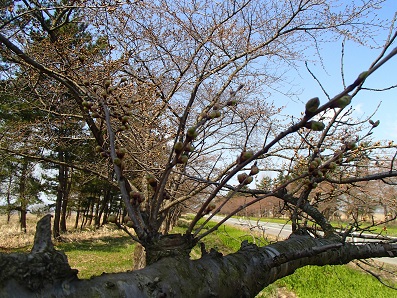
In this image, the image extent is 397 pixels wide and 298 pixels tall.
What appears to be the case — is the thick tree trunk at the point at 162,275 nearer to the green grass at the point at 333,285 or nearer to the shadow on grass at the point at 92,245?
the green grass at the point at 333,285

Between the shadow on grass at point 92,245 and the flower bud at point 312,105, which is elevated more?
the flower bud at point 312,105

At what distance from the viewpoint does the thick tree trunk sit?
642 millimetres

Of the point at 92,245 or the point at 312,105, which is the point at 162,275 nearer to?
the point at 312,105

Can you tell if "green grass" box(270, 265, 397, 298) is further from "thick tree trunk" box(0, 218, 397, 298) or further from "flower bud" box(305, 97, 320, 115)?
"flower bud" box(305, 97, 320, 115)

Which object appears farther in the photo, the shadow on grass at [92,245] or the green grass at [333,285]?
the shadow on grass at [92,245]

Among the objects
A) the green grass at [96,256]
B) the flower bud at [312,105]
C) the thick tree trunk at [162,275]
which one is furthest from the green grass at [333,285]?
the flower bud at [312,105]

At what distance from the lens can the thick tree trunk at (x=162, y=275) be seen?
25.3 inches

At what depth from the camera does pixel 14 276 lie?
24.7 inches

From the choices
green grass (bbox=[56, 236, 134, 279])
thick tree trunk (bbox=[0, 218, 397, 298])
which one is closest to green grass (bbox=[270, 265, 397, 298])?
green grass (bbox=[56, 236, 134, 279])

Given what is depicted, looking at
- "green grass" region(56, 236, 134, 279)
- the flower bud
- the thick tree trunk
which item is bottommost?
"green grass" region(56, 236, 134, 279)

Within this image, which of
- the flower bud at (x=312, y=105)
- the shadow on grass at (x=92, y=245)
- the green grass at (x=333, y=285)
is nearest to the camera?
the flower bud at (x=312, y=105)

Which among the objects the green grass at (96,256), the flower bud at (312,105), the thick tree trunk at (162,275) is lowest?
the green grass at (96,256)

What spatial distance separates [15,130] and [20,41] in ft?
6.33

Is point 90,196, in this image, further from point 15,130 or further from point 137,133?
point 137,133
